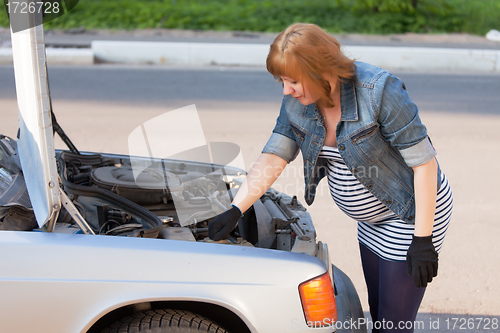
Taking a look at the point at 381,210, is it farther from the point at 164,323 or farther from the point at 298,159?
the point at 298,159

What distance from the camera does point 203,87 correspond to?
9.75 metres

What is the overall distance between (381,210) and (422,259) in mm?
271

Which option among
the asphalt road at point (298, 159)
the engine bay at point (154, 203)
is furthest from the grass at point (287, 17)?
the engine bay at point (154, 203)

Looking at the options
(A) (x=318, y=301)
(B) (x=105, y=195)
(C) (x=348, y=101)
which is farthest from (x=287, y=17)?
(A) (x=318, y=301)

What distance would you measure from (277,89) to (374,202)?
793cm

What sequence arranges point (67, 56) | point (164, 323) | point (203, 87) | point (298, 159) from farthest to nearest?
1. point (67, 56)
2. point (203, 87)
3. point (298, 159)
4. point (164, 323)

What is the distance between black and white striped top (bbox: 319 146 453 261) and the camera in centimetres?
208

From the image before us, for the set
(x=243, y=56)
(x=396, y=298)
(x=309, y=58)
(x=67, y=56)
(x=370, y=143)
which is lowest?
→ (x=396, y=298)

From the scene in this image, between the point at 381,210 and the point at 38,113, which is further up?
the point at 38,113

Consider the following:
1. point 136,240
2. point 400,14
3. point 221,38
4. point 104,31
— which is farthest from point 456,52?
point 136,240

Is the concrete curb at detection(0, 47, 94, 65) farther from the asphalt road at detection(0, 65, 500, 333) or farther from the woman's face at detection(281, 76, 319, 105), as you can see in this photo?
the woman's face at detection(281, 76, 319, 105)

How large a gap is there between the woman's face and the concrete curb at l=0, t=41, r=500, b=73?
420 inches

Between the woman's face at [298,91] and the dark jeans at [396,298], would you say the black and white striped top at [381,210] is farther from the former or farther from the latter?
the woman's face at [298,91]

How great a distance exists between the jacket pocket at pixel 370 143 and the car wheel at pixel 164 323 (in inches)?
36.6
